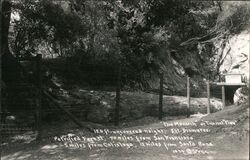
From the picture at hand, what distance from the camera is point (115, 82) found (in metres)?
13.4

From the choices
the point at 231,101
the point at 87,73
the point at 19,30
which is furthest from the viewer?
the point at 231,101

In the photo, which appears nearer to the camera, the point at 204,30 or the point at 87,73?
the point at 87,73

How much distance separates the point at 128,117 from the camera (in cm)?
1222

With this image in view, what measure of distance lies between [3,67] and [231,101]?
35.0ft

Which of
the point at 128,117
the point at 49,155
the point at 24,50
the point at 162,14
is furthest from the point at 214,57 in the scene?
the point at 49,155

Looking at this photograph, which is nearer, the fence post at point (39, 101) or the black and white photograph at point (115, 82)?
the black and white photograph at point (115, 82)

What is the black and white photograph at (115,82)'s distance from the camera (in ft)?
25.7

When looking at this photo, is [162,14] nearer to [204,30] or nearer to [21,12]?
[204,30]
